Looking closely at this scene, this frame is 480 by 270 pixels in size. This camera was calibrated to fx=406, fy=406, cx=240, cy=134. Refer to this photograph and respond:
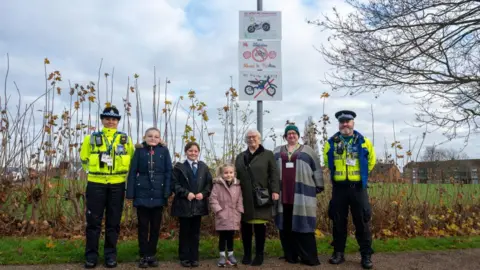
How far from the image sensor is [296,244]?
526cm

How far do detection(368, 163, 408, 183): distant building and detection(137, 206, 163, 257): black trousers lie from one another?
4.75 metres

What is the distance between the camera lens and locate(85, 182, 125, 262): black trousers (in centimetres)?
493

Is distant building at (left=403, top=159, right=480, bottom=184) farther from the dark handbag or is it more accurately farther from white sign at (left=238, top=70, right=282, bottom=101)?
the dark handbag

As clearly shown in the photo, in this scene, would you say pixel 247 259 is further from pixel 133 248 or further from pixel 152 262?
pixel 133 248

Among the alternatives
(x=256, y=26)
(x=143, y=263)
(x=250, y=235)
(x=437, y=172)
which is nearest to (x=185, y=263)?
(x=143, y=263)

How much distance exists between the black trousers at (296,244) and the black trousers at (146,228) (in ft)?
5.33

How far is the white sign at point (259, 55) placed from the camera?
6562mm

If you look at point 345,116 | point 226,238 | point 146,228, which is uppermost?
point 345,116

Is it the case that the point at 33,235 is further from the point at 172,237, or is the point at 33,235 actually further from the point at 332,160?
the point at 332,160

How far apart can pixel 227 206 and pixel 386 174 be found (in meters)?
Result: 4.52

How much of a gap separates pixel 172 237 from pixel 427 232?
4.50 m

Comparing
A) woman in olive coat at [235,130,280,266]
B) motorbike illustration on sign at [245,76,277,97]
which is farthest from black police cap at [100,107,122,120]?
motorbike illustration on sign at [245,76,277,97]

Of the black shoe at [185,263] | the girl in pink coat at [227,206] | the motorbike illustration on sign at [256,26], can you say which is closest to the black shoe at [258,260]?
the girl in pink coat at [227,206]

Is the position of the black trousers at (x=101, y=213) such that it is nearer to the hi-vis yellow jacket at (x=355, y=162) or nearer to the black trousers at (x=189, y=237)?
the black trousers at (x=189, y=237)
